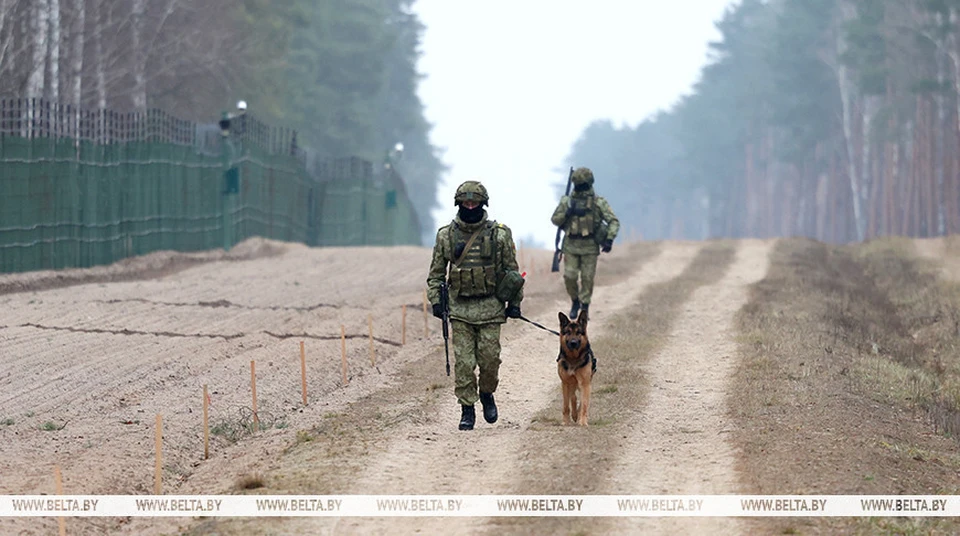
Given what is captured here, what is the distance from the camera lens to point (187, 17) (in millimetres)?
47094

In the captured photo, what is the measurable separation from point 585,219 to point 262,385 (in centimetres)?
510

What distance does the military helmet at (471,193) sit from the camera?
38.7 feet

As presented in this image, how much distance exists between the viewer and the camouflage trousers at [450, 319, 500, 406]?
39.4 ft

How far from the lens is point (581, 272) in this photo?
18562 millimetres

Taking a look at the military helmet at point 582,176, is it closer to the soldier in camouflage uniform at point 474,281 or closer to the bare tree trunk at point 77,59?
the soldier in camouflage uniform at point 474,281

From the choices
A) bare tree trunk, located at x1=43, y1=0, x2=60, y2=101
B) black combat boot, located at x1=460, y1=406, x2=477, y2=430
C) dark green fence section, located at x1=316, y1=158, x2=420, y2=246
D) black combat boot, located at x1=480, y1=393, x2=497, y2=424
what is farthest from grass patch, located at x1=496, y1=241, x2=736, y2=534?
dark green fence section, located at x1=316, y1=158, x2=420, y2=246

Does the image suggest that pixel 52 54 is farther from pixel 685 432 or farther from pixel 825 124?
pixel 825 124

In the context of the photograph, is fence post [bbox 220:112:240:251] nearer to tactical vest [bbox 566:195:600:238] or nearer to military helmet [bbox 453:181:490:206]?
tactical vest [bbox 566:195:600:238]

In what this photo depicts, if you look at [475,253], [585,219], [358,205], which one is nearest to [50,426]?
[475,253]

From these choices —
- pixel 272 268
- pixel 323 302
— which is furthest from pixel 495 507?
pixel 272 268

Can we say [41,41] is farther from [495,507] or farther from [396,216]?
[495,507]

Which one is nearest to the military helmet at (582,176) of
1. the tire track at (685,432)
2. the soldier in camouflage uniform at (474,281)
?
the tire track at (685,432)

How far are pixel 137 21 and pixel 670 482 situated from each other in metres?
34.2

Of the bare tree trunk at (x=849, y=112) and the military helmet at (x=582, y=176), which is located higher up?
the bare tree trunk at (x=849, y=112)
